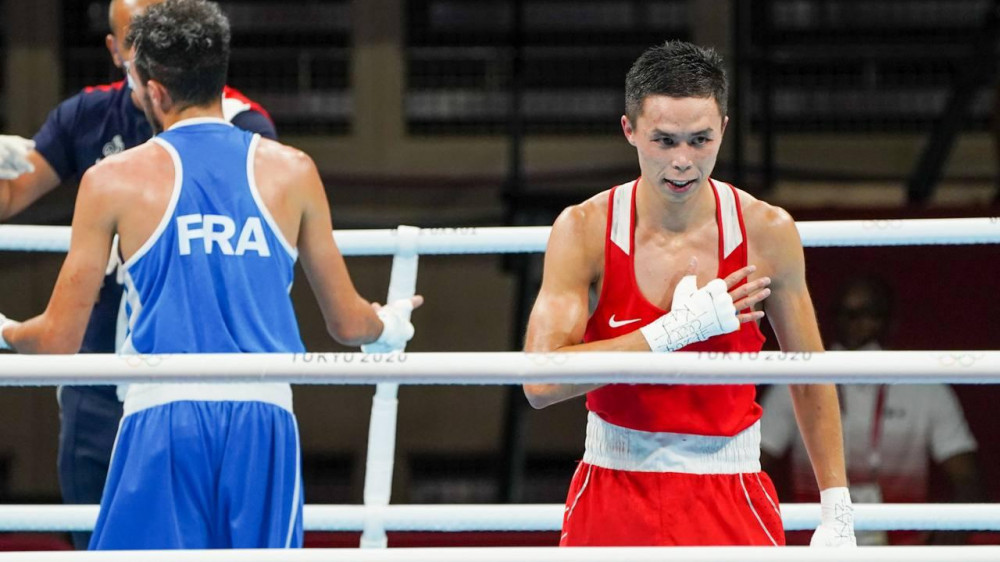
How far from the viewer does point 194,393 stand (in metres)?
2.10

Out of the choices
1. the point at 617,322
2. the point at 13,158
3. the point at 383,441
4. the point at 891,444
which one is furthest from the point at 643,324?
the point at 891,444

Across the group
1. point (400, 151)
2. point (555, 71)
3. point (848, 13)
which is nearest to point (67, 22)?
point (400, 151)

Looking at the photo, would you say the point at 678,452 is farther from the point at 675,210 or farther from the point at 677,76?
the point at 677,76

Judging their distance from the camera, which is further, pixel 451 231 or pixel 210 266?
pixel 451 231

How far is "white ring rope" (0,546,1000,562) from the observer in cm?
161

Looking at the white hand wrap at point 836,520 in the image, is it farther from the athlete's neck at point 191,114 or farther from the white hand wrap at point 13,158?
the white hand wrap at point 13,158

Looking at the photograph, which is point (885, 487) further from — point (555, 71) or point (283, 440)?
point (555, 71)

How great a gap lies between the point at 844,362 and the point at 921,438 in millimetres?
2679

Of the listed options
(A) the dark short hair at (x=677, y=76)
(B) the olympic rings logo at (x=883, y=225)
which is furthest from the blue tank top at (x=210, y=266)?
(B) the olympic rings logo at (x=883, y=225)

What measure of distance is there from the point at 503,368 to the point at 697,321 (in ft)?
1.69

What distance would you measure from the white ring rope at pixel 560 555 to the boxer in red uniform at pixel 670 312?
46 cm

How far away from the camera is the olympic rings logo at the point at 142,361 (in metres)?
1.60

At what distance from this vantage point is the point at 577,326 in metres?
2.12

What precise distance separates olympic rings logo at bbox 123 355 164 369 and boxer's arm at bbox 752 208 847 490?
105 cm
